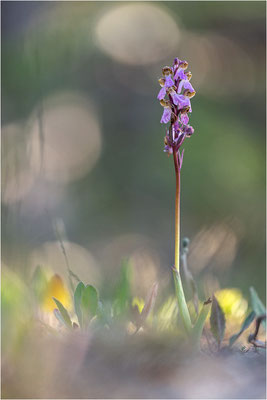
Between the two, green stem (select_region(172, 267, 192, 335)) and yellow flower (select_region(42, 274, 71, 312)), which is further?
yellow flower (select_region(42, 274, 71, 312))

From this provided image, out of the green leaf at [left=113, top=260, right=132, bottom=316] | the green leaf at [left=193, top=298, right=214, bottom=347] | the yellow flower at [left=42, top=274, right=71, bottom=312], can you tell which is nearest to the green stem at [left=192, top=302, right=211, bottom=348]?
the green leaf at [left=193, top=298, right=214, bottom=347]

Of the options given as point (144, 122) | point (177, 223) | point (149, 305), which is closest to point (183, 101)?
point (177, 223)

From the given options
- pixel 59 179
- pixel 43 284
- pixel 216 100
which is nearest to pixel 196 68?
pixel 216 100

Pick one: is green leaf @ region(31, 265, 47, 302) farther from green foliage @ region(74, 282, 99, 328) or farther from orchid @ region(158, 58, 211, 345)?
orchid @ region(158, 58, 211, 345)

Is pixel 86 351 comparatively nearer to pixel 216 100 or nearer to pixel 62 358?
pixel 62 358

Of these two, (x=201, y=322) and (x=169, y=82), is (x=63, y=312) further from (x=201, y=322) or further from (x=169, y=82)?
(x=169, y=82)

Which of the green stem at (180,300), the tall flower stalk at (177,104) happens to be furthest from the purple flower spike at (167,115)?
the green stem at (180,300)
